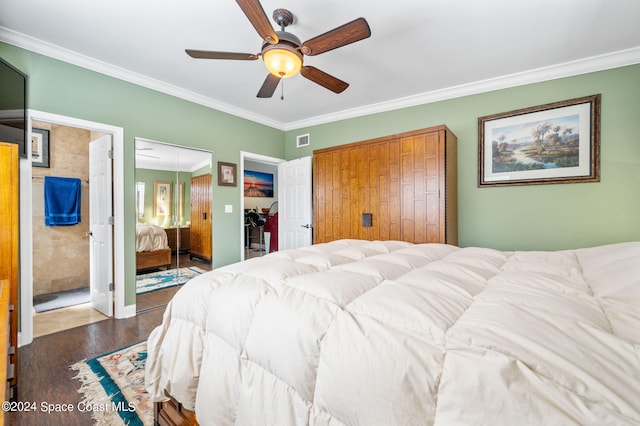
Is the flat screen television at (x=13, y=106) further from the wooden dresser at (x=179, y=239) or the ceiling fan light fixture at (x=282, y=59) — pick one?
the ceiling fan light fixture at (x=282, y=59)

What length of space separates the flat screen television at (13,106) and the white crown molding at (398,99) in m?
0.35

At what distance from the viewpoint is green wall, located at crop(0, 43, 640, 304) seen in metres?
2.65

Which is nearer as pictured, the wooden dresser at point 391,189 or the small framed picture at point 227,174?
the wooden dresser at point 391,189

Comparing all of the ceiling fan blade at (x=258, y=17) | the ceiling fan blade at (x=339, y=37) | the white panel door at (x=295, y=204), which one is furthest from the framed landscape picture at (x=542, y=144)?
the ceiling fan blade at (x=258, y=17)

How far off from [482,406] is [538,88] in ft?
12.2

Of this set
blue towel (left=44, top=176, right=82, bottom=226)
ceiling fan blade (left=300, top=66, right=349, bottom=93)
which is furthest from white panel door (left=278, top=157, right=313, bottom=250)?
blue towel (left=44, top=176, right=82, bottom=226)

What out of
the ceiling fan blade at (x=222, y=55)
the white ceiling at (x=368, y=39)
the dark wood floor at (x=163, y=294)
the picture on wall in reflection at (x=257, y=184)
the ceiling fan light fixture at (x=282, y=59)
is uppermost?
the white ceiling at (x=368, y=39)

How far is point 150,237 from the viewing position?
330cm

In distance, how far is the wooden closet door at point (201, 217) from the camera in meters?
3.72

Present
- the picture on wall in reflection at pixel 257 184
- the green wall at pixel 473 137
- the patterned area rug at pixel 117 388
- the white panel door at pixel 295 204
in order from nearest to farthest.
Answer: the patterned area rug at pixel 117 388 < the green wall at pixel 473 137 < the white panel door at pixel 295 204 < the picture on wall in reflection at pixel 257 184

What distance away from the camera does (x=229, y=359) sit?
41.7 inches

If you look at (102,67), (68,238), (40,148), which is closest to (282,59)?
(102,67)

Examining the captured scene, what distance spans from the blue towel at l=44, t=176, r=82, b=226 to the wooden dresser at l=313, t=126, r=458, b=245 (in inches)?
130

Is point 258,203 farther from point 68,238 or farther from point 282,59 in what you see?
point 282,59
